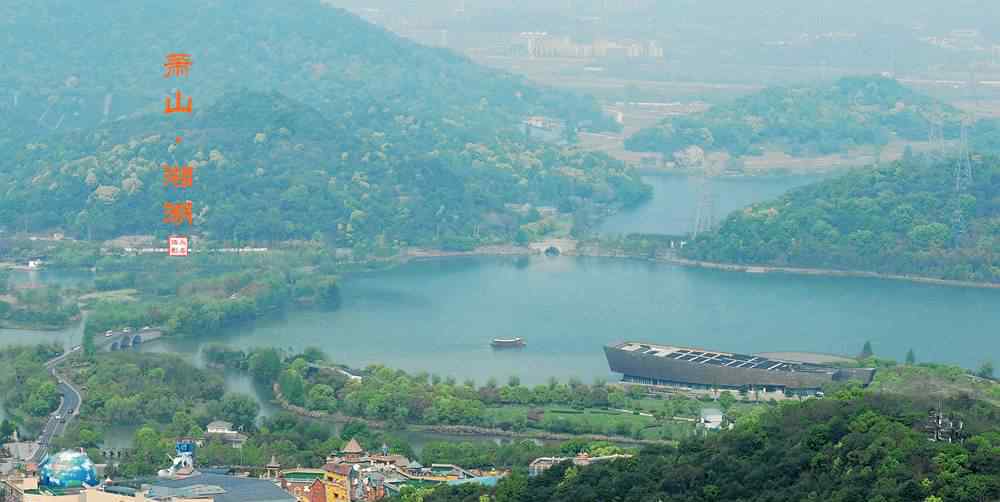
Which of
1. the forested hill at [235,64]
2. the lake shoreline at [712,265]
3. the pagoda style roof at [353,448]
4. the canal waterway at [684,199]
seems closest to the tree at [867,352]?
the lake shoreline at [712,265]

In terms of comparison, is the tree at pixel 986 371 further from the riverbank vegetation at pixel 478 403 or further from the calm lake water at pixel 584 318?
the riverbank vegetation at pixel 478 403

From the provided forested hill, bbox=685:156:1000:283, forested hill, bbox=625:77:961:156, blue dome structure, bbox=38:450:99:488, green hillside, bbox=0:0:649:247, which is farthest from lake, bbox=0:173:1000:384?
forested hill, bbox=625:77:961:156

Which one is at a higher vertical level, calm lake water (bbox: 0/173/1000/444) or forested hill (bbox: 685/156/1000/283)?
forested hill (bbox: 685/156/1000/283)

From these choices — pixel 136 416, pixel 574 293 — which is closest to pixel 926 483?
pixel 136 416

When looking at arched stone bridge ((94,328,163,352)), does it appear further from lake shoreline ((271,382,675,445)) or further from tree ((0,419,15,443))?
tree ((0,419,15,443))

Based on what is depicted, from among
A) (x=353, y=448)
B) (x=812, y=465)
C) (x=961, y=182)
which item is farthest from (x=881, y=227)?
(x=812, y=465)

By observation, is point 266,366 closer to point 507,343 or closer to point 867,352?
point 507,343
